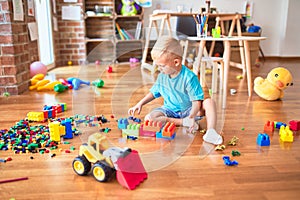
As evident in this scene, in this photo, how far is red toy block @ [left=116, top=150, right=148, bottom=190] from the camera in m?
0.75

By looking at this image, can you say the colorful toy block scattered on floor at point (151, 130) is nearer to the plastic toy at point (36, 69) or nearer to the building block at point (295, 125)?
the building block at point (295, 125)

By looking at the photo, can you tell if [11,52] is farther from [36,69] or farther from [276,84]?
[276,84]

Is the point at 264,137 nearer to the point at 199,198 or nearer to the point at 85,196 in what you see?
the point at 199,198

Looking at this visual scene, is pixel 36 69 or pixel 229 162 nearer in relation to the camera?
pixel 229 162

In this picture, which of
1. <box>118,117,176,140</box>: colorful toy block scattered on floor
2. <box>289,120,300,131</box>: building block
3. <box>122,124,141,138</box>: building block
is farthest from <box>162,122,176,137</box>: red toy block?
<box>289,120,300,131</box>: building block

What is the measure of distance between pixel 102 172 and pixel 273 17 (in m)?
3.79

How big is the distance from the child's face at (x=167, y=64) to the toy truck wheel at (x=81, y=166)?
0.45 metres

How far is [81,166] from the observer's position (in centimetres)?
80

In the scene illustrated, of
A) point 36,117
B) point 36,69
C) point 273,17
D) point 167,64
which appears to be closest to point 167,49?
point 167,64

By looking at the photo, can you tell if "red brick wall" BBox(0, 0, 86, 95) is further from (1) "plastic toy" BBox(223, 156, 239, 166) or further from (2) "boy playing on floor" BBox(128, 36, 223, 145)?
(1) "plastic toy" BBox(223, 156, 239, 166)

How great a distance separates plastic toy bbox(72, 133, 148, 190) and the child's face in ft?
1.26

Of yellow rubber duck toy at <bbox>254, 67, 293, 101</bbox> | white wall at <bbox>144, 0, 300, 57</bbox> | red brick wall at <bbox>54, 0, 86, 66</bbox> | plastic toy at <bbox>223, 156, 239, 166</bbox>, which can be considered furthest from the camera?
white wall at <bbox>144, 0, 300, 57</bbox>

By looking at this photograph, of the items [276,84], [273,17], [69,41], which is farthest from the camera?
[273,17]

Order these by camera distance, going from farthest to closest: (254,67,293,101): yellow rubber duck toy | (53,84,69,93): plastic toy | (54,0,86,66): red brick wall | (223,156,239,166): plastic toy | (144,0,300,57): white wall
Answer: (144,0,300,57): white wall, (54,0,86,66): red brick wall, (53,84,69,93): plastic toy, (254,67,293,101): yellow rubber duck toy, (223,156,239,166): plastic toy
